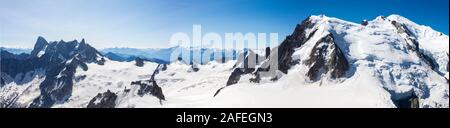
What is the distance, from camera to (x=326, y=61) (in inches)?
5945

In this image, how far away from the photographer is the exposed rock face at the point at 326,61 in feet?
492

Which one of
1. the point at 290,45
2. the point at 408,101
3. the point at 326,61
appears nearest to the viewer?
the point at 408,101

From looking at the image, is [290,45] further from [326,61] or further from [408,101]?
[408,101]

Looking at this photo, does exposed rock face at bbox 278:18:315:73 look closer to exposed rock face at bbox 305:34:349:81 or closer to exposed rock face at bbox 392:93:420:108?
exposed rock face at bbox 305:34:349:81

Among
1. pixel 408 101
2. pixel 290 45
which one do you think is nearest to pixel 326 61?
pixel 290 45

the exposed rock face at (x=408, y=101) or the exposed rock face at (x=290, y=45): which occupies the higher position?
the exposed rock face at (x=290, y=45)

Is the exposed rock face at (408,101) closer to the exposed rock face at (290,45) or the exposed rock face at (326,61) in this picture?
the exposed rock face at (326,61)

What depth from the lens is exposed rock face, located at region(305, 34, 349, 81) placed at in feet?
492

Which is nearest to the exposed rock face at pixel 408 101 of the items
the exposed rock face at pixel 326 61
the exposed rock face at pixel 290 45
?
the exposed rock face at pixel 326 61

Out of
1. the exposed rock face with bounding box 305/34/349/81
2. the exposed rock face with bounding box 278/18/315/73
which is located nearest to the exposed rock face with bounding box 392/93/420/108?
the exposed rock face with bounding box 305/34/349/81
